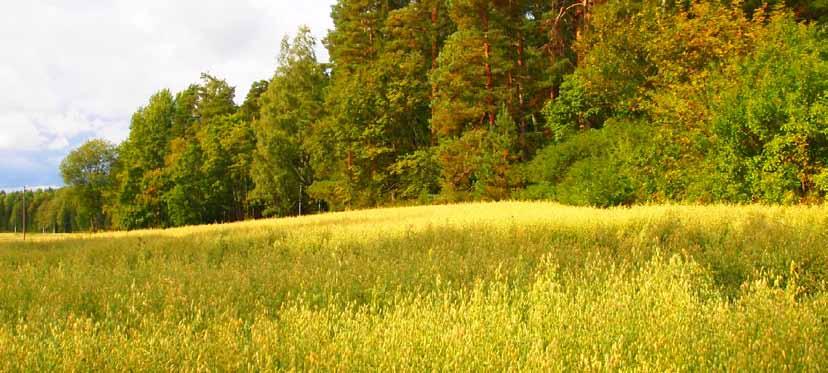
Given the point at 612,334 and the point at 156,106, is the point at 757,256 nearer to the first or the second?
the point at 612,334

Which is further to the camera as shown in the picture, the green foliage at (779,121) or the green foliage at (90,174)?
the green foliage at (90,174)

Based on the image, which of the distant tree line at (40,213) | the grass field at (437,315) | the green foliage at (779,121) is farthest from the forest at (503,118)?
the distant tree line at (40,213)

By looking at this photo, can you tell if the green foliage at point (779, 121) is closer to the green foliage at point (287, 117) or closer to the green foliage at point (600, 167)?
the green foliage at point (600, 167)

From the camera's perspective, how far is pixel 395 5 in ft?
126

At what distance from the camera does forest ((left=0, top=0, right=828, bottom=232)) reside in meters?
12.8

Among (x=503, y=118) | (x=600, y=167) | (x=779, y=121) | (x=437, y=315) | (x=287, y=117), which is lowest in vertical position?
(x=437, y=315)

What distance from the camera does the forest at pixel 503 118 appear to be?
12773 mm

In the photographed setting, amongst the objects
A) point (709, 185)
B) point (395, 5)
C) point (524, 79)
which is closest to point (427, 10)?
point (395, 5)

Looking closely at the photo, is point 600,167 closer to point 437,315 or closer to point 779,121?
point 779,121

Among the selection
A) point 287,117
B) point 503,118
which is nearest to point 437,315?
point 503,118

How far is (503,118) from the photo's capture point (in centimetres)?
2420

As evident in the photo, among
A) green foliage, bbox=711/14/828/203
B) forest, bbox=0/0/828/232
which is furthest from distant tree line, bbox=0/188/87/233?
green foliage, bbox=711/14/828/203

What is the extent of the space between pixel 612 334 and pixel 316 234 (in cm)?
767

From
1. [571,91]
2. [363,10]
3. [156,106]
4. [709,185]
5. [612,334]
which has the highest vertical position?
[363,10]
